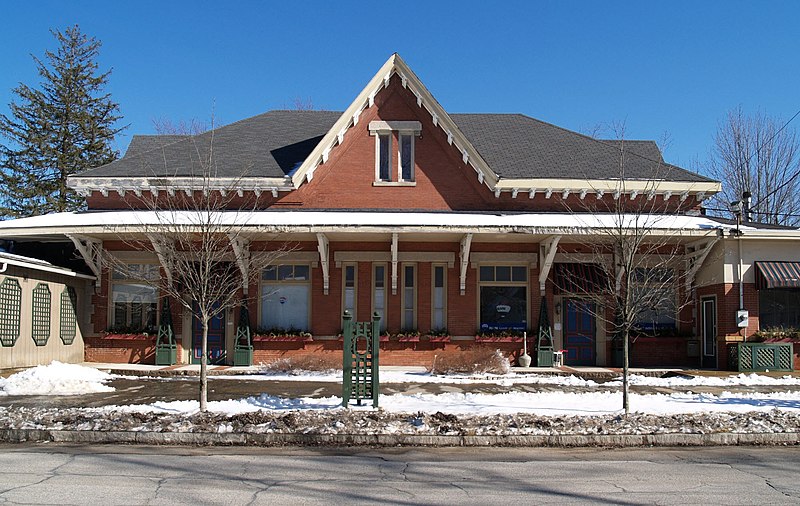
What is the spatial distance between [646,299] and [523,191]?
29.8 feet

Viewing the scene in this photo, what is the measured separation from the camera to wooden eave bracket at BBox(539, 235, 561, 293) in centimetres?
1976

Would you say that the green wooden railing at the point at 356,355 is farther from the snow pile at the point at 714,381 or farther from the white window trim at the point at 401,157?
the white window trim at the point at 401,157

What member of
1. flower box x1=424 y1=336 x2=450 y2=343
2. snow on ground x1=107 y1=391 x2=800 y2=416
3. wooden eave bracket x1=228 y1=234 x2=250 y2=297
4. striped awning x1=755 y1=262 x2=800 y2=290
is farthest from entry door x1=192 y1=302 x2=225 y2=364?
striped awning x1=755 y1=262 x2=800 y2=290

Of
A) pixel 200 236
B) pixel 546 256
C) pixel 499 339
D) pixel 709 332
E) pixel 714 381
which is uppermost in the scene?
pixel 200 236

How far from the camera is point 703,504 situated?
694 centimetres

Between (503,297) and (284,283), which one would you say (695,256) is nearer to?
(503,297)

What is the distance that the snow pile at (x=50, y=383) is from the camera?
14484 millimetres

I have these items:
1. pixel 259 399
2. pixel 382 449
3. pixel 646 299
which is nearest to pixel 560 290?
pixel 646 299

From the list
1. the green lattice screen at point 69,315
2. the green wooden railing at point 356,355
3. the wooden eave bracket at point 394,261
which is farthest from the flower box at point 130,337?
the green wooden railing at point 356,355

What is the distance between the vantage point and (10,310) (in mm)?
17594

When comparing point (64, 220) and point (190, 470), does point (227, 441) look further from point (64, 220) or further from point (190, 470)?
point (64, 220)

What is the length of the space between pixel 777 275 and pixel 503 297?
295 inches

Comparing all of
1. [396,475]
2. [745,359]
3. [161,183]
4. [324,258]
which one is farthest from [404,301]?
[396,475]

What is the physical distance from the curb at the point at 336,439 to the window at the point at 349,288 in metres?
10.7
